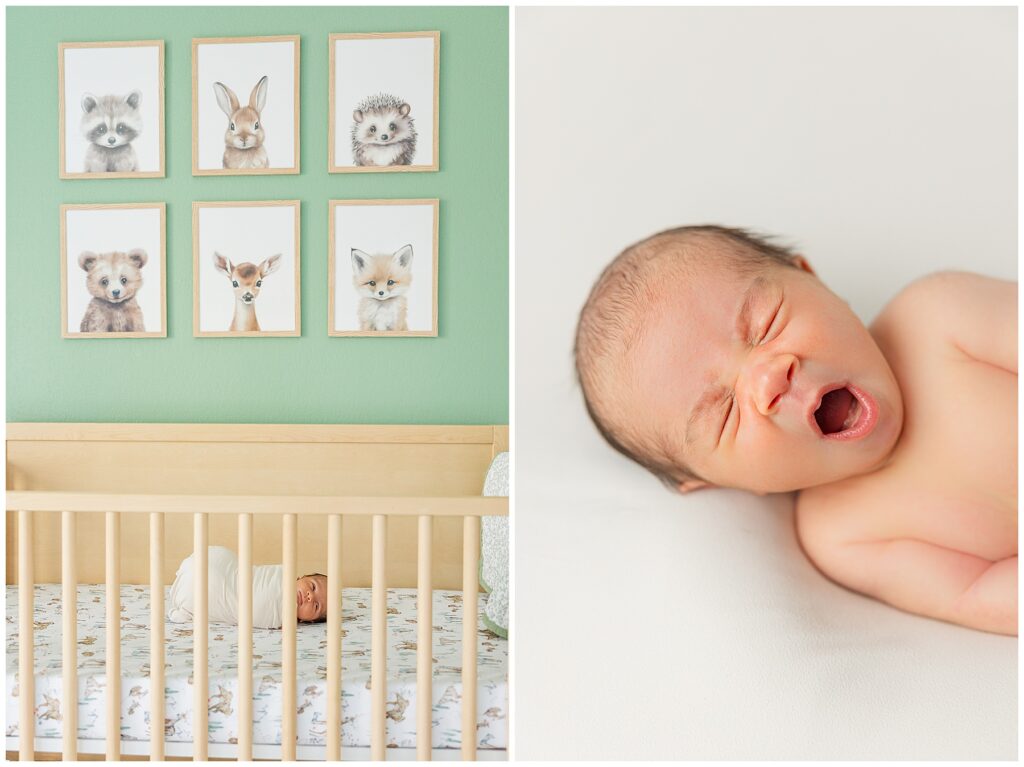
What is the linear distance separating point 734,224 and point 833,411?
0.76 ft

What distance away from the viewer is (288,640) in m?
1.31

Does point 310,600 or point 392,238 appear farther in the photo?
point 392,238

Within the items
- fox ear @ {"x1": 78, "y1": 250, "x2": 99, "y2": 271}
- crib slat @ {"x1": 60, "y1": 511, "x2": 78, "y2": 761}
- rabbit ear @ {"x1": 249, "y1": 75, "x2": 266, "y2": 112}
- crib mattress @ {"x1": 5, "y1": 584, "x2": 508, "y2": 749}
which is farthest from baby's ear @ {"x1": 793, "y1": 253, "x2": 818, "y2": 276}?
fox ear @ {"x1": 78, "y1": 250, "x2": 99, "y2": 271}

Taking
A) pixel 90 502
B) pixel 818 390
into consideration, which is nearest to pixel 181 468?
pixel 90 502

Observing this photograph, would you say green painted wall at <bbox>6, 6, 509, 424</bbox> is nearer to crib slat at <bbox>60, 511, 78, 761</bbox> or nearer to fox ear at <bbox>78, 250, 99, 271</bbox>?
fox ear at <bbox>78, 250, 99, 271</bbox>

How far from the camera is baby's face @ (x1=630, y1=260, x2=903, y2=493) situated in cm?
89

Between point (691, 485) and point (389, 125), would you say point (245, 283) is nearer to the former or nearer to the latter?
point (389, 125)

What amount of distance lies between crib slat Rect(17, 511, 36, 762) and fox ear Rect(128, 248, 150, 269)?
928mm

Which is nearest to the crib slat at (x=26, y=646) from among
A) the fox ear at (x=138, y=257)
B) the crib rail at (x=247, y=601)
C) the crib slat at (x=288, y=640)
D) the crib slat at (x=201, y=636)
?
the crib rail at (x=247, y=601)

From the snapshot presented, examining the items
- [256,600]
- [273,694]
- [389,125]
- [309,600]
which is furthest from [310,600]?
[389,125]

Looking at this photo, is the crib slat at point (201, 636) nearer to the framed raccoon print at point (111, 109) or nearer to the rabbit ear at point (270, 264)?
the rabbit ear at point (270, 264)

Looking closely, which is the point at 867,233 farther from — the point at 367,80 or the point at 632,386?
the point at 367,80

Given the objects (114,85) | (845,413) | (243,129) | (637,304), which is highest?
(114,85)

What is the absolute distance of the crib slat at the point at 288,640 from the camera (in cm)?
130
